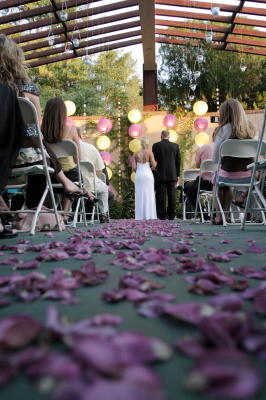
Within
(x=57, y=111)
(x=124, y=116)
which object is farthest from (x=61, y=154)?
(x=124, y=116)

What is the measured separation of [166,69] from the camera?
20.3 meters

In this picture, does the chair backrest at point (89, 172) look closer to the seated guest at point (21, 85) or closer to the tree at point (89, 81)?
the seated guest at point (21, 85)

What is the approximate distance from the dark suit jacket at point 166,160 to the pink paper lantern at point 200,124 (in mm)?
3411

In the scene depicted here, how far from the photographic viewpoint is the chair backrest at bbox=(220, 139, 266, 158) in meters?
4.07

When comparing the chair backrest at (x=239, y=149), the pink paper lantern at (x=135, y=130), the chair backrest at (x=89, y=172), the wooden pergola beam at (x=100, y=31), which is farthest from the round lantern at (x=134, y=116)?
the chair backrest at (x=239, y=149)

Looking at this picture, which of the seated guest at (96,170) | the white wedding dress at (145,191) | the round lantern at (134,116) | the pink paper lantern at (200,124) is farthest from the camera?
the round lantern at (134,116)

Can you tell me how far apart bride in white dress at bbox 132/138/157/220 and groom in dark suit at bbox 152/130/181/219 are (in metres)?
0.18

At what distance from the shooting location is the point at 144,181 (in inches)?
321

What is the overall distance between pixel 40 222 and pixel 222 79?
621 inches

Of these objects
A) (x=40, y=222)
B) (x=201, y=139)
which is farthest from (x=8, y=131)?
(x=201, y=139)

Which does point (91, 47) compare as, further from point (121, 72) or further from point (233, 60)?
point (121, 72)

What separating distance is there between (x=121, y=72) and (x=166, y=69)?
440 cm

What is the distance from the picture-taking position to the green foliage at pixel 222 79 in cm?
1752

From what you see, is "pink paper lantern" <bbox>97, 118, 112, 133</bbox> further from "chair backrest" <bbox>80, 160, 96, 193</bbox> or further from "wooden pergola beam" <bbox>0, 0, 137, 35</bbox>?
"chair backrest" <bbox>80, 160, 96, 193</bbox>
